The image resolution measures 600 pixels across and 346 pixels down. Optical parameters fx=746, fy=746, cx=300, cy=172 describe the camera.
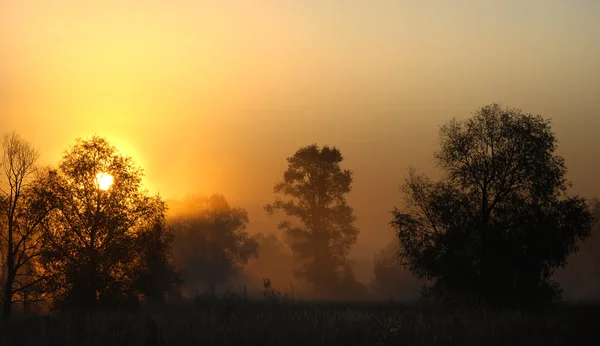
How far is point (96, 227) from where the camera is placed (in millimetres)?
46375

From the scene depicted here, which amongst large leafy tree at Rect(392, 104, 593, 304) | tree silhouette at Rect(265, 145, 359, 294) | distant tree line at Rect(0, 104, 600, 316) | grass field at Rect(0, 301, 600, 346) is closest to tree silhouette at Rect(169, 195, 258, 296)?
tree silhouette at Rect(265, 145, 359, 294)

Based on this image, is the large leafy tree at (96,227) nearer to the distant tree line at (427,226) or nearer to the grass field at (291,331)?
the distant tree line at (427,226)

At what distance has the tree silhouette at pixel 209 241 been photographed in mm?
99938

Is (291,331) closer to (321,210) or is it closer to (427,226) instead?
(427,226)

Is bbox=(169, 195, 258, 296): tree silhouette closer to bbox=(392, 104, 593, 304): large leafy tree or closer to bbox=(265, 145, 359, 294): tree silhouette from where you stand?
bbox=(265, 145, 359, 294): tree silhouette

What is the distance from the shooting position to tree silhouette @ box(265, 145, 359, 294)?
81.1 meters

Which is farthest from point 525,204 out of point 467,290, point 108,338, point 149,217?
point 108,338

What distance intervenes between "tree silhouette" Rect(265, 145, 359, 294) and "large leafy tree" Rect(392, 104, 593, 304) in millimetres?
37558

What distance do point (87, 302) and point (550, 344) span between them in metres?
29.2

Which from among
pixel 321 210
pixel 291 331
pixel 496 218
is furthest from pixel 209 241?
pixel 291 331

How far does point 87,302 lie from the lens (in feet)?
142

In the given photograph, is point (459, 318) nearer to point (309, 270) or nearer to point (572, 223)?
point (572, 223)

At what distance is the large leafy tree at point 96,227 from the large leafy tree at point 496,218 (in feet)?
53.5

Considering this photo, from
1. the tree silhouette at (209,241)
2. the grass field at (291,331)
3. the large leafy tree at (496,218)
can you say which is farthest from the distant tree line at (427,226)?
the tree silhouette at (209,241)
